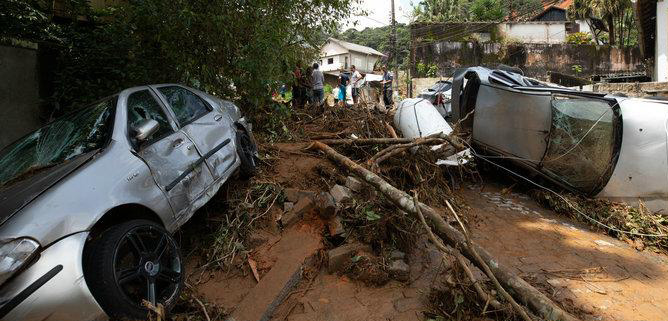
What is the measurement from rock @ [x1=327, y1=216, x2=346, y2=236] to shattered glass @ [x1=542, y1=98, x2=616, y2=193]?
12.0ft

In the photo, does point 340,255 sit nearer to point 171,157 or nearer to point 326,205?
point 326,205

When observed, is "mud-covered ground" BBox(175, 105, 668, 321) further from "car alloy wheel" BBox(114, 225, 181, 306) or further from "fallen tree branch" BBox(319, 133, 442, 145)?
"fallen tree branch" BBox(319, 133, 442, 145)

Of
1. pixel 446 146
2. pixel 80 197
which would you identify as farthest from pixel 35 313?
pixel 446 146

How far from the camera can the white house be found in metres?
45.9

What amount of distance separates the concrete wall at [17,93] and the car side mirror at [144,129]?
14.4 feet

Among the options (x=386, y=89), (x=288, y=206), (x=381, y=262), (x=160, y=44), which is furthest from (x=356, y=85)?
(x=381, y=262)

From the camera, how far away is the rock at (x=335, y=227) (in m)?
4.22

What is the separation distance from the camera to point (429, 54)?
26.1 m

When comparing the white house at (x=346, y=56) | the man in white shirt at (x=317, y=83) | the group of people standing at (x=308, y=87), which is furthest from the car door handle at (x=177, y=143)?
the white house at (x=346, y=56)

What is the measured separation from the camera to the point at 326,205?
4305 mm

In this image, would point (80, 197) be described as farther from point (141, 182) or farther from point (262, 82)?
point (262, 82)

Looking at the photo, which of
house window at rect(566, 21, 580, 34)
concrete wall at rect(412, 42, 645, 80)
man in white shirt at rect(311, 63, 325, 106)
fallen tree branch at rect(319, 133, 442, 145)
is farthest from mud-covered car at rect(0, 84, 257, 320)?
house window at rect(566, 21, 580, 34)

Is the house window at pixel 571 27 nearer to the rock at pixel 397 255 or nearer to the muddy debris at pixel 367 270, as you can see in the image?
the rock at pixel 397 255

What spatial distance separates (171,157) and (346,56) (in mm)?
44171
